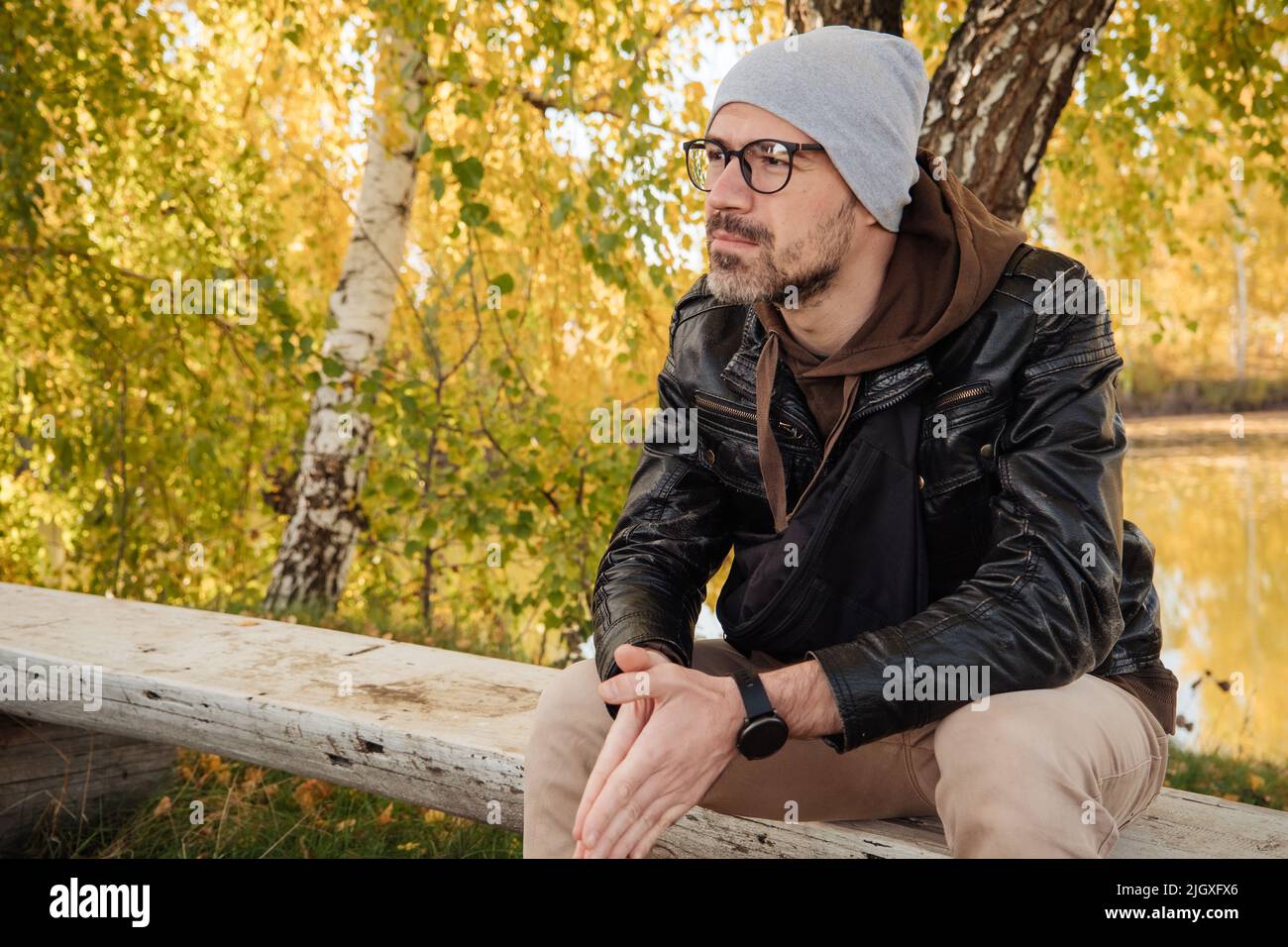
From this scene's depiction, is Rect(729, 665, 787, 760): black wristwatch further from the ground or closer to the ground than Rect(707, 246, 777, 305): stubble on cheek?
closer to the ground

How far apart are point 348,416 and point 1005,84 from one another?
3259 millimetres

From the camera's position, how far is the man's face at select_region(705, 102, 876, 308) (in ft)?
6.02

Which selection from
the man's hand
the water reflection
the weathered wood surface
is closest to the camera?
the man's hand

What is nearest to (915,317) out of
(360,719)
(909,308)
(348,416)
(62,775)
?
(909,308)

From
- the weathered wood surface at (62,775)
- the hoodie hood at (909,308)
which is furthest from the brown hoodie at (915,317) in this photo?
the weathered wood surface at (62,775)

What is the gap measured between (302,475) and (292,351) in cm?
101

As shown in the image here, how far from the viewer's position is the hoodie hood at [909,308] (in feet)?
5.72

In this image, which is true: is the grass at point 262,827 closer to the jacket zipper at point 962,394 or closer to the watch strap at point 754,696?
the watch strap at point 754,696

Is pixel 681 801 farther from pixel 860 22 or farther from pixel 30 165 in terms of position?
pixel 30 165

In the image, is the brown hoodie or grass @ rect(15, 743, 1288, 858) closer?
the brown hoodie

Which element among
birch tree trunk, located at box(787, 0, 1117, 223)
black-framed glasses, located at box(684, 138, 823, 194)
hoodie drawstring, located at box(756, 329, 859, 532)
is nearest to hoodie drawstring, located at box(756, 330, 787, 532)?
hoodie drawstring, located at box(756, 329, 859, 532)

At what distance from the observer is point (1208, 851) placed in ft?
5.58

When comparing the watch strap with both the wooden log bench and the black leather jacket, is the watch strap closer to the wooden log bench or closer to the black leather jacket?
the black leather jacket
